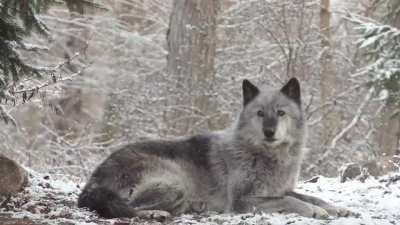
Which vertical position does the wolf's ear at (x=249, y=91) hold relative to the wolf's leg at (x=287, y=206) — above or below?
above

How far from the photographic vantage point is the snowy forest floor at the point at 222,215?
5.09 metres

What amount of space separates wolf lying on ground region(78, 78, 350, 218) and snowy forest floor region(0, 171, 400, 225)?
0.25 metres

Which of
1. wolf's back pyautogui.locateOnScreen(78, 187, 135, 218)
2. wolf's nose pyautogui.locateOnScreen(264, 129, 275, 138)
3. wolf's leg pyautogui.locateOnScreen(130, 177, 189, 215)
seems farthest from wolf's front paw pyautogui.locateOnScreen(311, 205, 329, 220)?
wolf's back pyautogui.locateOnScreen(78, 187, 135, 218)

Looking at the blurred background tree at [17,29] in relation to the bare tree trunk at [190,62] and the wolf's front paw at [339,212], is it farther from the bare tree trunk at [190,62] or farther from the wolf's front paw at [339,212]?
the bare tree trunk at [190,62]

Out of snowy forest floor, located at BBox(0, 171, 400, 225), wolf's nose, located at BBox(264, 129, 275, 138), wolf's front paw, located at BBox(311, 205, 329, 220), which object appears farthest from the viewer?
wolf's nose, located at BBox(264, 129, 275, 138)

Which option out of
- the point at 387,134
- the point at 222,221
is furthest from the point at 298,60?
the point at 222,221

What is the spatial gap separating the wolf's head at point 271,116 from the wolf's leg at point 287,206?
1.86 ft

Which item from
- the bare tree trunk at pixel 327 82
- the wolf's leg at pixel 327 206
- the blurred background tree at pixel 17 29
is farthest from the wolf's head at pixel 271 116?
the bare tree trunk at pixel 327 82

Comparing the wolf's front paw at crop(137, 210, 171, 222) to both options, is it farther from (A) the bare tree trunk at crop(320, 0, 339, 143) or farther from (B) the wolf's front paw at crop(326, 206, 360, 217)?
(A) the bare tree trunk at crop(320, 0, 339, 143)

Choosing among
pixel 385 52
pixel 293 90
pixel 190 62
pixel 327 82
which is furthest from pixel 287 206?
pixel 327 82

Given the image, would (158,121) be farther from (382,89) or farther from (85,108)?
(85,108)

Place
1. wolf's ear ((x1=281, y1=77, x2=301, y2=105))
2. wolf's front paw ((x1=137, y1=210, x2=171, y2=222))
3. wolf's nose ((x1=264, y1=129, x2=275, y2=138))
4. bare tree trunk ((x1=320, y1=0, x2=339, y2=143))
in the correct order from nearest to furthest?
wolf's front paw ((x1=137, y1=210, x2=171, y2=222)) → wolf's nose ((x1=264, y1=129, x2=275, y2=138)) → wolf's ear ((x1=281, y1=77, x2=301, y2=105)) → bare tree trunk ((x1=320, y1=0, x2=339, y2=143))

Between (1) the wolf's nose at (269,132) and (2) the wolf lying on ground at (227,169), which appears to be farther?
(1) the wolf's nose at (269,132)

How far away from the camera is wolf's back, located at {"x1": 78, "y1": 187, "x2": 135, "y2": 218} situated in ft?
17.2
